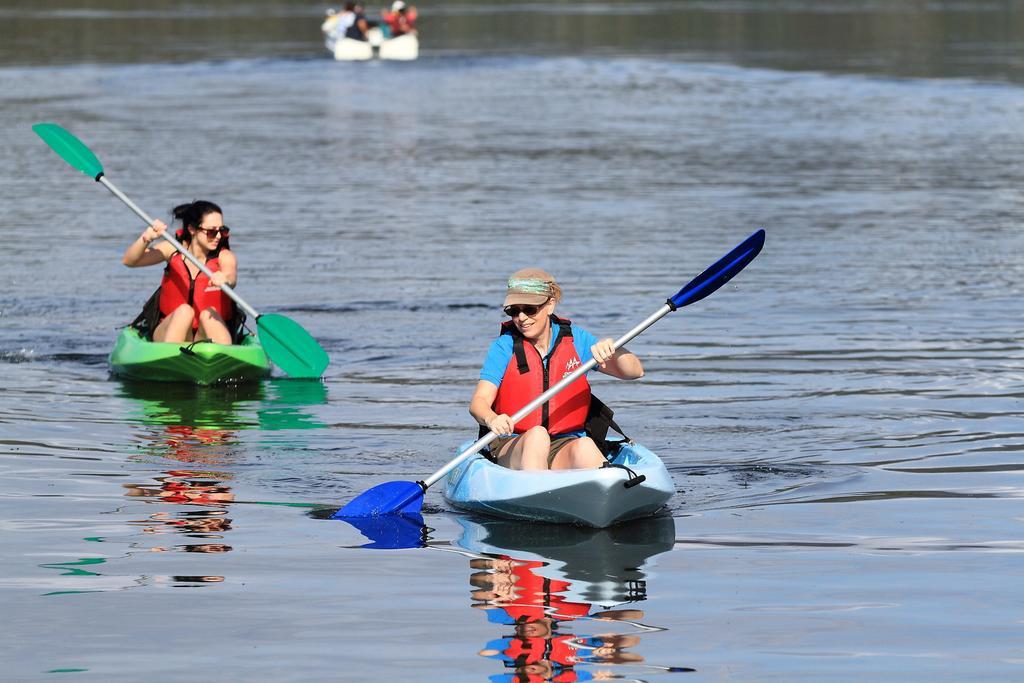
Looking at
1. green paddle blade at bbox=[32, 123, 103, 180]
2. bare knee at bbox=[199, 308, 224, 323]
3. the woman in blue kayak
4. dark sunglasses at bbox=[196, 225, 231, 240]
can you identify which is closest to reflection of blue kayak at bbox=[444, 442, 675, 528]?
the woman in blue kayak

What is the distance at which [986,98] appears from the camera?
3519 cm

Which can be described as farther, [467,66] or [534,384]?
[467,66]

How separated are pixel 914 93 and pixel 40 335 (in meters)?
25.7

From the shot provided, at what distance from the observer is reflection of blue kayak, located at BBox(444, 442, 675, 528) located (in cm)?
809

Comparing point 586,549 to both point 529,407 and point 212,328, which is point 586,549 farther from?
point 212,328

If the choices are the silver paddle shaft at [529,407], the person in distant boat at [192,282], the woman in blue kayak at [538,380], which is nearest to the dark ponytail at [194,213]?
the person in distant boat at [192,282]

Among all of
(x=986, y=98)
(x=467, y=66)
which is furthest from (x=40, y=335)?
(x=467, y=66)

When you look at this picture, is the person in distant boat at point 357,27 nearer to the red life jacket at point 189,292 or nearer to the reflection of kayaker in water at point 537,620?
the red life jacket at point 189,292

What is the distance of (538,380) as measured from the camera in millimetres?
8695

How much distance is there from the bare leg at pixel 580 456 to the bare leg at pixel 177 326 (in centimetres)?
438

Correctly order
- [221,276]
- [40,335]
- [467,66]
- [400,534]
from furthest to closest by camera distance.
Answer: [467,66] → [40,335] → [221,276] → [400,534]

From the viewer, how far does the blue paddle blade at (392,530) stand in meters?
7.97

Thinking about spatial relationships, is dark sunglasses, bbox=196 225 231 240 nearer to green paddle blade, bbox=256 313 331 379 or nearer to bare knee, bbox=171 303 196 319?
bare knee, bbox=171 303 196 319

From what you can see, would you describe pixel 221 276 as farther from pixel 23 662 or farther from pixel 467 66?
pixel 467 66
